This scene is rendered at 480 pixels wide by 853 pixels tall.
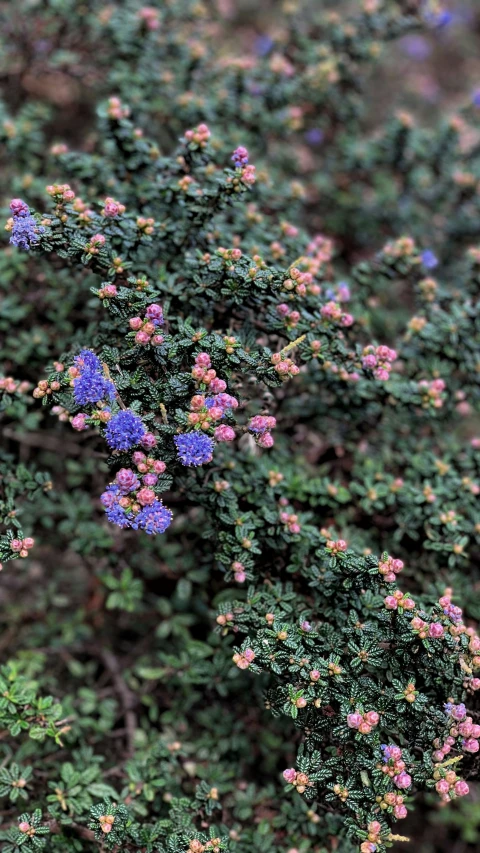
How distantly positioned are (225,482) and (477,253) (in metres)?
1.50

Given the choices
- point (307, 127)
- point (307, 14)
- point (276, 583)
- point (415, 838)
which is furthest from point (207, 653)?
point (307, 14)

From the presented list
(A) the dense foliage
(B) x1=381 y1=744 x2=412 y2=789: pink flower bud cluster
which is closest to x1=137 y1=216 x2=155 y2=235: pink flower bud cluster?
(A) the dense foliage

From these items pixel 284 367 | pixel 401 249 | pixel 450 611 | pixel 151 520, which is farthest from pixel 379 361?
pixel 151 520

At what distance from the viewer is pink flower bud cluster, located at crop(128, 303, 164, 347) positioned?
6.96 feet

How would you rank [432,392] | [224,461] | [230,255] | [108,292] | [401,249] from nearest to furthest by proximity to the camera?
1. [108,292]
2. [230,255]
3. [224,461]
4. [432,392]
5. [401,249]

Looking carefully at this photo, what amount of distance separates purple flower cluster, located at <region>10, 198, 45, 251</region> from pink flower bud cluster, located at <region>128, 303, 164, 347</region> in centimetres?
39

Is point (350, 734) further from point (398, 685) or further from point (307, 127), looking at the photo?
point (307, 127)

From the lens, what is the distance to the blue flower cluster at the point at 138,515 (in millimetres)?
1949

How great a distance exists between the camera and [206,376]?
208 centimetres

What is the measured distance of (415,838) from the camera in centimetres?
317

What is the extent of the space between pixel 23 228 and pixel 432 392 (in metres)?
1.54

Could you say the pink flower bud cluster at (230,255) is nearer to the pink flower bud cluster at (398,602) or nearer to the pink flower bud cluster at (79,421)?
the pink flower bud cluster at (79,421)

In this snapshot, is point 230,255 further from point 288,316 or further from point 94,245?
point 94,245

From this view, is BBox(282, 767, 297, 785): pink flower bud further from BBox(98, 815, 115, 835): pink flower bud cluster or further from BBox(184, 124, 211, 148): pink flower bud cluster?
BBox(184, 124, 211, 148): pink flower bud cluster
